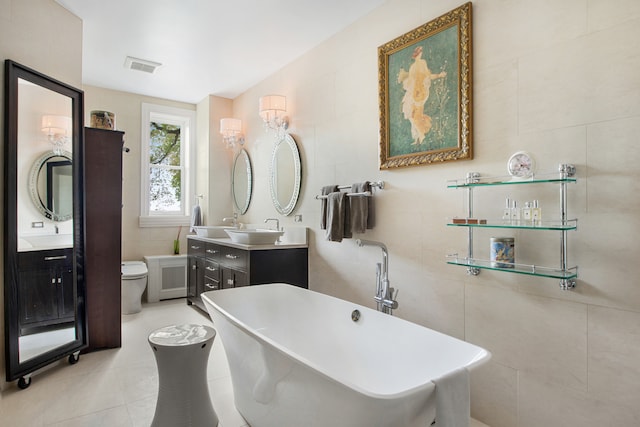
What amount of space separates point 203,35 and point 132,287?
276cm

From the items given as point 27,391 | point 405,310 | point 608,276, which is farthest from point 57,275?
point 608,276

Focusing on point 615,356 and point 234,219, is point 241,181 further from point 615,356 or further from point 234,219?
point 615,356

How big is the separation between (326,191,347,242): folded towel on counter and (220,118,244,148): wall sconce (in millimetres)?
2363

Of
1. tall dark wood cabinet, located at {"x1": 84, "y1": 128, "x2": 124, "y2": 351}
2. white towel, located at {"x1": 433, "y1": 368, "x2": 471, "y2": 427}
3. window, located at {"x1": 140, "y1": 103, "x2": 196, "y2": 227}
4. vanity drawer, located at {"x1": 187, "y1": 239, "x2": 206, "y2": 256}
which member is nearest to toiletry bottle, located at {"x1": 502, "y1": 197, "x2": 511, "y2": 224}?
white towel, located at {"x1": 433, "y1": 368, "x2": 471, "y2": 427}

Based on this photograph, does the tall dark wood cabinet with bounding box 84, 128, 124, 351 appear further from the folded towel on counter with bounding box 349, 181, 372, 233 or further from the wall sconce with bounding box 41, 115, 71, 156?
the folded towel on counter with bounding box 349, 181, 372, 233

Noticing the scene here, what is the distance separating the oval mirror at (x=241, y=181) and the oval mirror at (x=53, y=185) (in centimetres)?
206

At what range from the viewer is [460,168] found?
218cm

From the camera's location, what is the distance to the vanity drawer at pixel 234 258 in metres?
3.31

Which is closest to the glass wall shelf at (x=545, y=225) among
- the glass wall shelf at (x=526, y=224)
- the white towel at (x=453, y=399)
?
the glass wall shelf at (x=526, y=224)

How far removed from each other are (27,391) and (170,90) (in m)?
3.64

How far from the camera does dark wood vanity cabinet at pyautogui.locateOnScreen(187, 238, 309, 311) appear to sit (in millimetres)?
3240

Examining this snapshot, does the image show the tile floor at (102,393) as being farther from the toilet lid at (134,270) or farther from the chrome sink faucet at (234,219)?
the chrome sink faucet at (234,219)

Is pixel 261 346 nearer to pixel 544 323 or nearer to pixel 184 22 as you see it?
pixel 544 323

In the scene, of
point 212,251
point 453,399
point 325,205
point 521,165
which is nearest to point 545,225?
point 521,165
